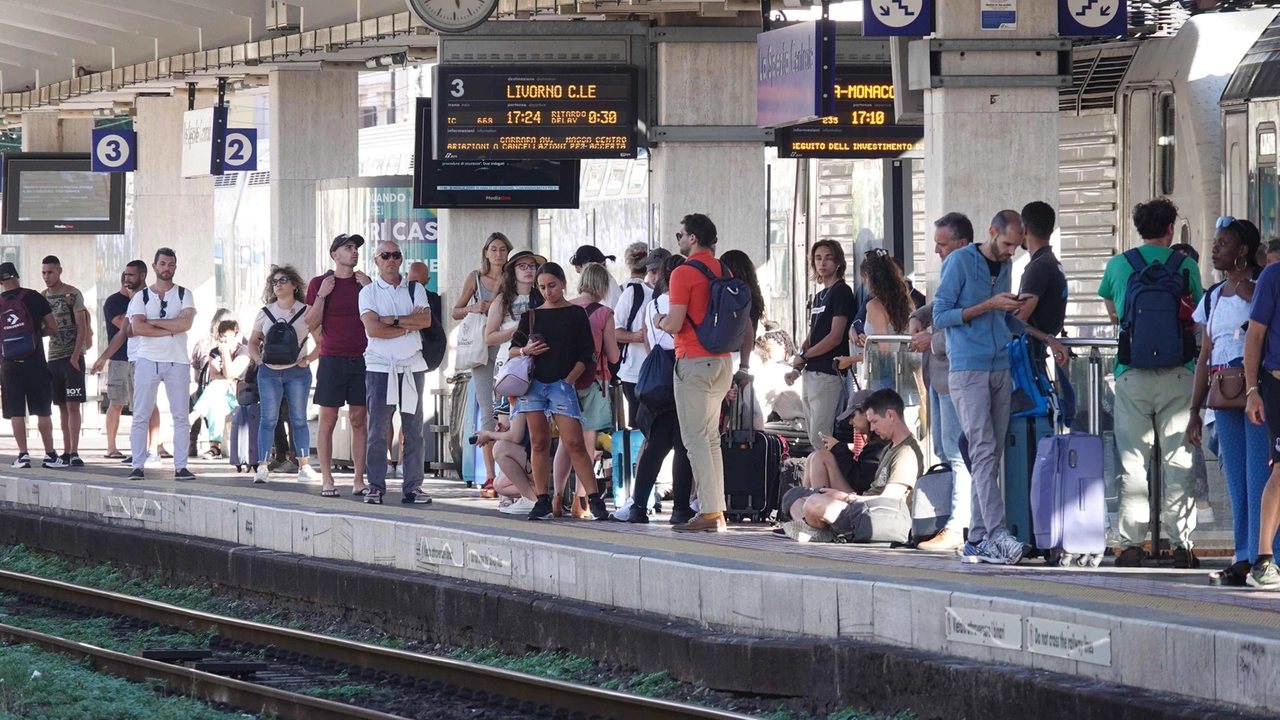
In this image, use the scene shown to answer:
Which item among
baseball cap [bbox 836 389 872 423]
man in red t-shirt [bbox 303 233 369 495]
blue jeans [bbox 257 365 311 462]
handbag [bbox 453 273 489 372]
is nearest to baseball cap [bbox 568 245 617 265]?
handbag [bbox 453 273 489 372]

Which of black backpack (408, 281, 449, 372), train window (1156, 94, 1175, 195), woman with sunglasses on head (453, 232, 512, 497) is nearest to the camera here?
black backpack (408, 281, 449, 372)

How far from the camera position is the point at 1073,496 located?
9.60 meters

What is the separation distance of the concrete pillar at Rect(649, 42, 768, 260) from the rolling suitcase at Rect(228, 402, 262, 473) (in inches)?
155

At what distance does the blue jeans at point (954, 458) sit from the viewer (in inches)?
420

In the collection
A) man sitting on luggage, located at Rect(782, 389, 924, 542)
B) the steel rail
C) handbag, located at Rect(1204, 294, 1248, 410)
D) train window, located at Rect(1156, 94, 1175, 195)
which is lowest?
the steel rail

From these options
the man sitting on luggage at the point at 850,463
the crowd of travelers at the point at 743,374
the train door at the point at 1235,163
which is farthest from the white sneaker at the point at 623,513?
the train door at the point at 1235,163

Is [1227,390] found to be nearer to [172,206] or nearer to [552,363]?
[552,363]

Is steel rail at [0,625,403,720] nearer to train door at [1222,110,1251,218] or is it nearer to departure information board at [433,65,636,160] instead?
departure information board at [433,65,636,160]

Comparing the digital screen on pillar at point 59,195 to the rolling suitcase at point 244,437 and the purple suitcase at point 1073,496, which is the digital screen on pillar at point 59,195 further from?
the purple suitcase at point 1073,496

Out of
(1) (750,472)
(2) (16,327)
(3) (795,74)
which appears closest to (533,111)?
(3) (795,74)

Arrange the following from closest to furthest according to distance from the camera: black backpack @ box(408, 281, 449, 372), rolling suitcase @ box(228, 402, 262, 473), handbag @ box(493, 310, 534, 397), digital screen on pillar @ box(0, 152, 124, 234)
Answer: handbag @ box(493, 310, 534, 397), black backpack @ box(408, 281, 449, 372), rolling suitcase @ box(228, 402, 262, 473), digital screen on pillar @ box(0, 152, 124, 234)

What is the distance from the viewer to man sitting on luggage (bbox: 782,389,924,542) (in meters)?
10.9

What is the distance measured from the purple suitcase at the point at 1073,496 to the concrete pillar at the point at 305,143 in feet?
48.2

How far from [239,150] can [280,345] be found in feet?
31.3
